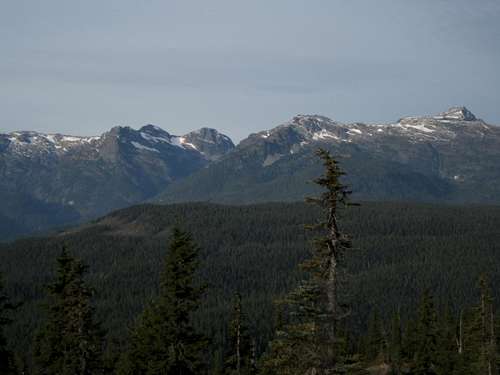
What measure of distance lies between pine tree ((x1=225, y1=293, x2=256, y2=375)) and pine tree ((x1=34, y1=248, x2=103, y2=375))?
12.9 m

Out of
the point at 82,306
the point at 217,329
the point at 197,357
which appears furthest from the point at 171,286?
the point at 217,329

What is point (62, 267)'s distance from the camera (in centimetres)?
4275

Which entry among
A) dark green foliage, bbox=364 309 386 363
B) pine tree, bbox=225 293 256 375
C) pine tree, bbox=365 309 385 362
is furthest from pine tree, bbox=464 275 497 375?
pine tree, bbox=365 309 385 362

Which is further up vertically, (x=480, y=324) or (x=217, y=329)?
(x=480, y=324)

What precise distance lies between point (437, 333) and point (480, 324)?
426 inches

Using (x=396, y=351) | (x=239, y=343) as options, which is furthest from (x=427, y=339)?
(x=396, y=351)

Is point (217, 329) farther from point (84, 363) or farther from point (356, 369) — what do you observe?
point (356, 369)

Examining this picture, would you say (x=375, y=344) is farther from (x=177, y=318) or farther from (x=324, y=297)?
(x=324, y=297)

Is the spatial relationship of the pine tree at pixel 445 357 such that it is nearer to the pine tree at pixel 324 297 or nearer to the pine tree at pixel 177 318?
the pine tree at pixel 177 318

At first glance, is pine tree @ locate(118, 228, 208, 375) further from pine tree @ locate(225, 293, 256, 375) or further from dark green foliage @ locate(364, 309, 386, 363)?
dark green foliage @ locate(364, 309, 386, 363)

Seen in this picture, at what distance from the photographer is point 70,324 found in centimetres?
4119

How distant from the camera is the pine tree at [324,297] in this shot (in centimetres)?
2609

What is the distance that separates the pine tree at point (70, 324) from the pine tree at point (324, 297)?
1831 centimetres

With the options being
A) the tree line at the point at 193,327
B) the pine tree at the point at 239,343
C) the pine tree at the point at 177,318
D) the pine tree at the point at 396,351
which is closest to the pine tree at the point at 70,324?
the tree line at the point at 193,327
